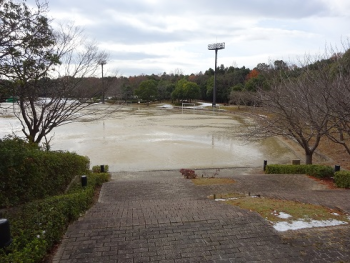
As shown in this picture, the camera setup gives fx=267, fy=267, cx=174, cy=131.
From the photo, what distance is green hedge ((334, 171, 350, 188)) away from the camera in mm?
7729

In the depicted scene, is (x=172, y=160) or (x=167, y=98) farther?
(x=167, y=98)

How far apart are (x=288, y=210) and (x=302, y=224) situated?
608 millimetres

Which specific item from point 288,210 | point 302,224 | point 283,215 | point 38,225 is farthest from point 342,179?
point 38,225

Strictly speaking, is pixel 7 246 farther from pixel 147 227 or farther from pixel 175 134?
pixel 175 134

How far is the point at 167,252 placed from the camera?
3.41 metres

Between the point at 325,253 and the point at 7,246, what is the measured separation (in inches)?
153

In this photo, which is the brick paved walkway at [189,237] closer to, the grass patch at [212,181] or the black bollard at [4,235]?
the black bollard at [4,235]

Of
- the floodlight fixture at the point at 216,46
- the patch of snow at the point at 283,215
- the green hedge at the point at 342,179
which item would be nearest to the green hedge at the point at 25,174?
the patch of snow at the point at 283,215

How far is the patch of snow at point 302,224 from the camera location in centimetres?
409

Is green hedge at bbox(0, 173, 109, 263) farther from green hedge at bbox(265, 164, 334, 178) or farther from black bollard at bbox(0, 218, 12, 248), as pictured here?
green hedge at bbox(265, 164, 334, 178)

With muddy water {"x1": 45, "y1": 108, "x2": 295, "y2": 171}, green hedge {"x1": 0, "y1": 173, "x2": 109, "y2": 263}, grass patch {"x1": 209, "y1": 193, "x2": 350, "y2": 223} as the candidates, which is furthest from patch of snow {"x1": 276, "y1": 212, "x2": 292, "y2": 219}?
muddy water {"x1": 45, "y1": 108, "x2": 295, "y2": 171}

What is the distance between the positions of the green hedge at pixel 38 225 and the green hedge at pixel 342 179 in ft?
23.6

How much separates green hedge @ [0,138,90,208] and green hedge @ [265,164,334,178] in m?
7.80

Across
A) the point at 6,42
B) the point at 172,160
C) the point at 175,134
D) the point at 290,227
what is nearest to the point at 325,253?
the point at 290,227
